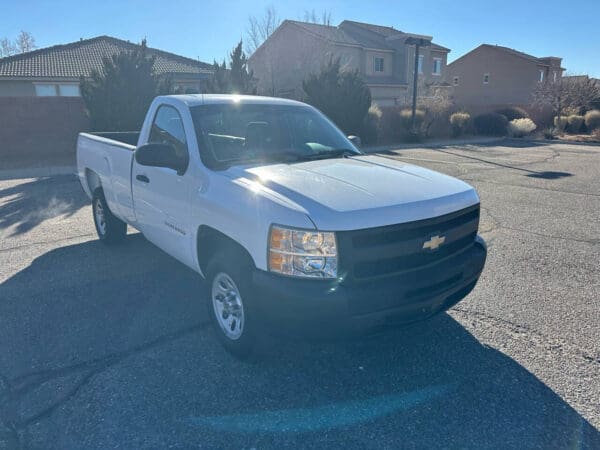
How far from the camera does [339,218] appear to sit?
276 centimetres

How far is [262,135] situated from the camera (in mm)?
4254

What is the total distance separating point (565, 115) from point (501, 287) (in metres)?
32.6

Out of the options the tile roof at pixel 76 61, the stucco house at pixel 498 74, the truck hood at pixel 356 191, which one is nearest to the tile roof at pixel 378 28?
→ the stucco house at pixel 498 74

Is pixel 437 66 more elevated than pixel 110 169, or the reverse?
pixel 437 66

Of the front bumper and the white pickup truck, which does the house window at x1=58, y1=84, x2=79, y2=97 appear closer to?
the white pickup truck

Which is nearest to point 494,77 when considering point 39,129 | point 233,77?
point 233,77

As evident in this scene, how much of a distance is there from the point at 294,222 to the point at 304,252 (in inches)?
7.8

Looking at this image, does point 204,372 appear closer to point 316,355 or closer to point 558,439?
point 316,355

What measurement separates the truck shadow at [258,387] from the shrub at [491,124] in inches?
1053

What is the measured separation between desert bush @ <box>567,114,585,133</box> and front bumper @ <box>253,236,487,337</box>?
32.6 meters

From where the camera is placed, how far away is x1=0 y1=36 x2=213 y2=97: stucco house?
24.5 m

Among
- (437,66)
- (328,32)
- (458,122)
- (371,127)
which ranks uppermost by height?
(328,32)

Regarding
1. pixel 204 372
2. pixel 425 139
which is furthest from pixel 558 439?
pixel 425 139

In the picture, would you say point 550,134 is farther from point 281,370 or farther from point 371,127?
point 281,370
